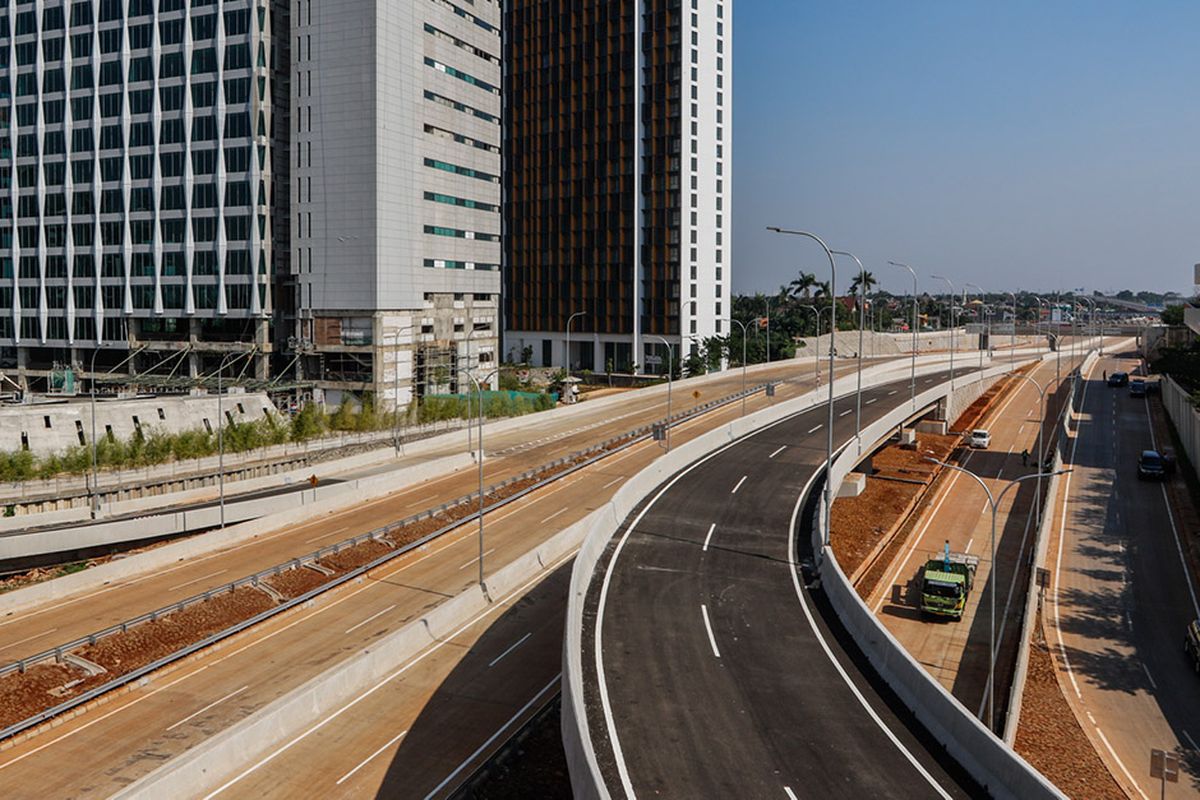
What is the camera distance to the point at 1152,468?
69.2 m

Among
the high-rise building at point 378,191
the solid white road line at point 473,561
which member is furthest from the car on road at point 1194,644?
the high-rise building at point 378,191

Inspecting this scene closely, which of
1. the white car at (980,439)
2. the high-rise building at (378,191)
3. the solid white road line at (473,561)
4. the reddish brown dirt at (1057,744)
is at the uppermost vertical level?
the high-rise building at (378,191)

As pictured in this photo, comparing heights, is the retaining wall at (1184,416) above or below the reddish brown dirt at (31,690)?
above

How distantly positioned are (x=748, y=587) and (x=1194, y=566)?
32581 mm

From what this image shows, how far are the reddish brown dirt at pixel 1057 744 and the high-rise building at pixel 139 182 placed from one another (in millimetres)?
81899

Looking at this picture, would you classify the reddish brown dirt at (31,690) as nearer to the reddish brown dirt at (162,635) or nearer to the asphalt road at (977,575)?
the reddish brown dirt at (162,635)

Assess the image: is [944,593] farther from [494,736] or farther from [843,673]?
[494,736]

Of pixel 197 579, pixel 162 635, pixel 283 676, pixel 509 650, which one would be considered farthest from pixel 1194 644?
pixel 197 579

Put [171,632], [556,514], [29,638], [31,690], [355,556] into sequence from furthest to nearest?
1. [556,514]
2. [355,556]
3. [171,632]
4. [29,638]
5. [31,690]

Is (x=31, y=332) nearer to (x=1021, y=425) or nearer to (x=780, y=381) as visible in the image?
(x=780, y=381)

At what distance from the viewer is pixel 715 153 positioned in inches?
5438

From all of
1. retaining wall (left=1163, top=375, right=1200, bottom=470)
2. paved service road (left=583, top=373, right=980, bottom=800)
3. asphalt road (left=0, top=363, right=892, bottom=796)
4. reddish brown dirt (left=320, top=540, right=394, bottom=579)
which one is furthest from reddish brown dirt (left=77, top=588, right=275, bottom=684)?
retaining wall (left=1163, top=375, right=1200, bottom=470)

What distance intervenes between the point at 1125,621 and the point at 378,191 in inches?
2872

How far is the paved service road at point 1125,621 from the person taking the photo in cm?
3350
